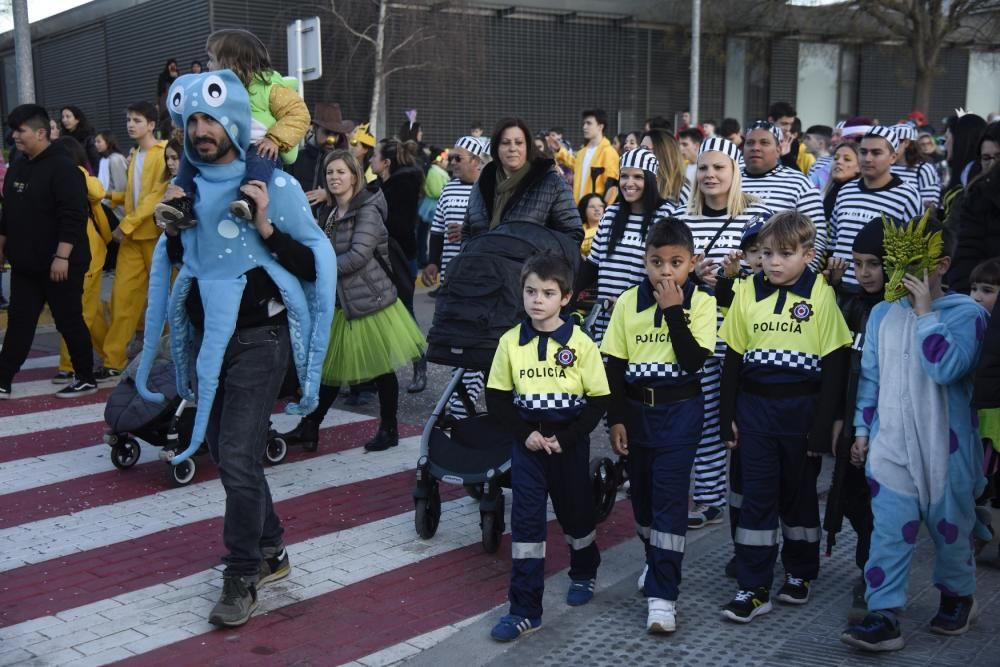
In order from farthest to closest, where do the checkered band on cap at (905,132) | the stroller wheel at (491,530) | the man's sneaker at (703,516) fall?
1. the checkered band on cap at (905,132)
2. the man's sneaker at (703,516)
3. the stroller wheel at (491,530)

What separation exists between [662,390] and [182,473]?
333 cm

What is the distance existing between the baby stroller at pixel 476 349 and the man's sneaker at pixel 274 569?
31.5 inches

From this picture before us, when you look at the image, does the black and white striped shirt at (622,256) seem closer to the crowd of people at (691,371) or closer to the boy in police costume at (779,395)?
the crowd of people at (691,371)

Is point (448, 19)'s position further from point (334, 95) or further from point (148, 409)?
point (148, 409)

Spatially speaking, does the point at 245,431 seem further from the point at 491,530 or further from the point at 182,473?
the point at 182,473

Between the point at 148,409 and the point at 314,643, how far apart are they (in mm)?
2646

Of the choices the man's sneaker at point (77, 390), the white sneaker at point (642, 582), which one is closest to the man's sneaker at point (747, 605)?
Answer: the white sneaker at point (642, 582)

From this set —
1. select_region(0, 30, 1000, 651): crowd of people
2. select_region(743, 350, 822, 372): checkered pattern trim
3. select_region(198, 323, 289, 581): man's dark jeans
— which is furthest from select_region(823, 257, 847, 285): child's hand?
select_region(198, 323, 289, 581): man's dark jeans

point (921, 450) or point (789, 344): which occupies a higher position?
point (789, 344)

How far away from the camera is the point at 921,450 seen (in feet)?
13.8

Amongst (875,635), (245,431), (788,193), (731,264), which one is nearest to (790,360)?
(731,264)

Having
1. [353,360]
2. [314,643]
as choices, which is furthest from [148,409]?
[314,643]

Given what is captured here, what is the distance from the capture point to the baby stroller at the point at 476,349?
17.9ft

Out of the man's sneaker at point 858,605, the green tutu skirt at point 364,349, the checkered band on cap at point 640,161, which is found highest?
the checkered band on cap at point 640,161
